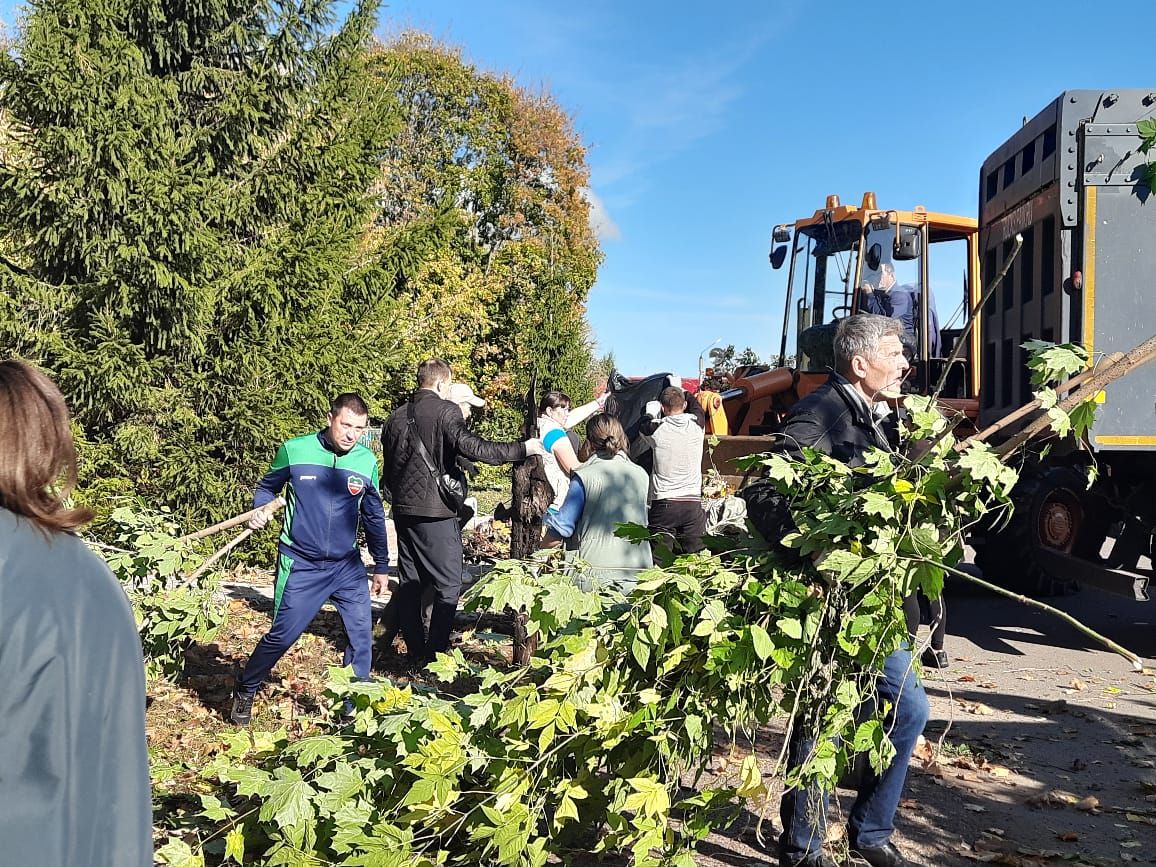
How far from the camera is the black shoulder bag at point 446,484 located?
21.1ft

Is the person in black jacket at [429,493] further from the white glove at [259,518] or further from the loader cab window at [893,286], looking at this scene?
the loader cab window at [893,286]

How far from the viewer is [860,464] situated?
348 cm

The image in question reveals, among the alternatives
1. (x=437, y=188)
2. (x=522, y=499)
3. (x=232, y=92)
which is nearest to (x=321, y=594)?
(x=522, y=499)

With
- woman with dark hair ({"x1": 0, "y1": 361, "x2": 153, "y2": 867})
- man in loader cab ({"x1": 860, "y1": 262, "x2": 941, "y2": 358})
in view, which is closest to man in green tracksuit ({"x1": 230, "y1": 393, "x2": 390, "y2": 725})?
woman with dark hair ({"x1": 0, "y1": 361, "x2": 153, "y2": 867})

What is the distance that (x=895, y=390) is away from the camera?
13.0 feet

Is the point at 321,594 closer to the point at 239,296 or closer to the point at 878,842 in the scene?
the point at 878,842

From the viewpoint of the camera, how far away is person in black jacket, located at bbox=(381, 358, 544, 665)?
641 centimetres

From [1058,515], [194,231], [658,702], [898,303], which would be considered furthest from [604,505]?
[898,303]

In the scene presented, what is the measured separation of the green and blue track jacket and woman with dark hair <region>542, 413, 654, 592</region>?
1.12 meters

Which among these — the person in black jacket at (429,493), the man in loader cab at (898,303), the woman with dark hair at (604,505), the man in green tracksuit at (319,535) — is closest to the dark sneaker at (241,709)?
the man in green tracksuit at (319,535)

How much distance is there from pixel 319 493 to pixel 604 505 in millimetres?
1560

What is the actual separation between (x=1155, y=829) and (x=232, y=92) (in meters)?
10.2

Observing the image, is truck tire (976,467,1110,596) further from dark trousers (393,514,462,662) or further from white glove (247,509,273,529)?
white glove (247,509,273,529)

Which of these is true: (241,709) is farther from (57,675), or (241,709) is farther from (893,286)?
(893,286)
